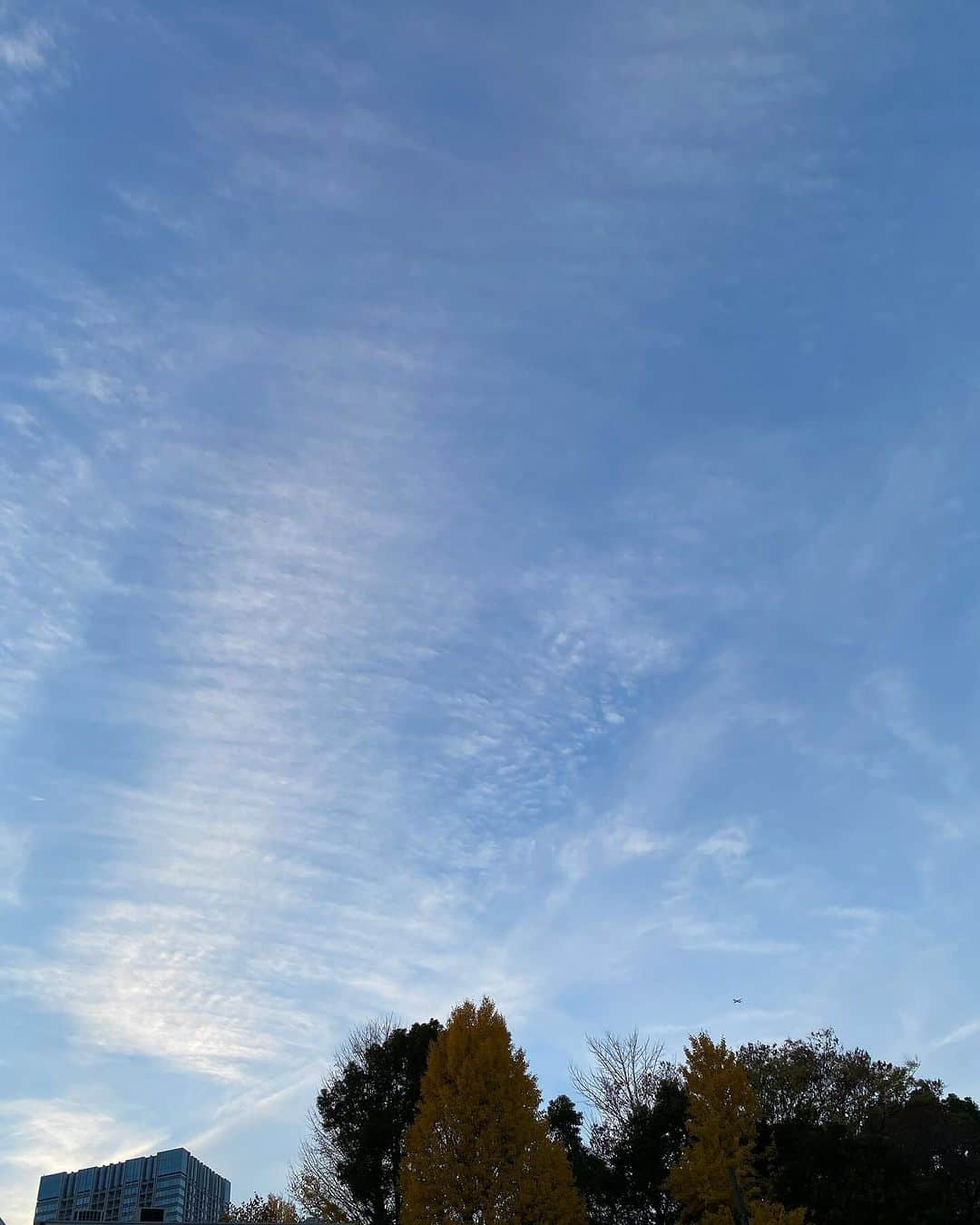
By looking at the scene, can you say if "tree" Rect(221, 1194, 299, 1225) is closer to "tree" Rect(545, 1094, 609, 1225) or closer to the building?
"tree" Rect(545, 1094, 609, 1225)

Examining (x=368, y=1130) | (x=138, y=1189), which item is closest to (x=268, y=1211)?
(x=368, y=1130)

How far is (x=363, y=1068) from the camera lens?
135 feet

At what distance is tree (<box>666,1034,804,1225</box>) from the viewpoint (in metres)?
35.5

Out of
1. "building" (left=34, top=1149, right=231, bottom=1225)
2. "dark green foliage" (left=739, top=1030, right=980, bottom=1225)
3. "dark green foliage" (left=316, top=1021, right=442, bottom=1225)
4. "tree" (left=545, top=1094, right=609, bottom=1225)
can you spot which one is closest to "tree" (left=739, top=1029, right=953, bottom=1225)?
"dark green foliage" (left=739, top=1030, right=980, bottom=1225)

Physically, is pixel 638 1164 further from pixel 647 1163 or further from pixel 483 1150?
pixel 483 1150

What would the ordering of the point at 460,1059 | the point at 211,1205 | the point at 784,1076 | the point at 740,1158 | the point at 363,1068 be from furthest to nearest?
the point at 211,1205 → the point at 784,1076 → the point at 363,1068 → the point at 740,1158 → the point at 460,1059

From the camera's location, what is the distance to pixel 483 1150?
31.7m

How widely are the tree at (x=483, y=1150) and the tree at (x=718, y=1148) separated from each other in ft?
21.4

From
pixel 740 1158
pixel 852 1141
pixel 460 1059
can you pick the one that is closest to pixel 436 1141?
pixel 460 1059

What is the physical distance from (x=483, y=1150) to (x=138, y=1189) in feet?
503

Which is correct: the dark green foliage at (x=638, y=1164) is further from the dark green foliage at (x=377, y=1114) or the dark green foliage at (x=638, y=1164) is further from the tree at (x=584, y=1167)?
the dark green foliage at (x=377, y=1114)

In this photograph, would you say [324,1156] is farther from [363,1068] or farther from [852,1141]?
[852,1141]

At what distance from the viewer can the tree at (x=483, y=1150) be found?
31.0 meters

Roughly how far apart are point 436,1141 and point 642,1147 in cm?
1436
